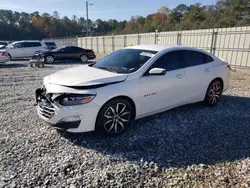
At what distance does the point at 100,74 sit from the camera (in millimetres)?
3506

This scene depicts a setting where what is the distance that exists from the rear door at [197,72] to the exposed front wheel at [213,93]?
182 mm

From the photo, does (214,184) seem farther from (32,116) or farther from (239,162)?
(32,116)

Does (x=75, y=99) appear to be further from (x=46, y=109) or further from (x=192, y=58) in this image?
(x=192, y=58)

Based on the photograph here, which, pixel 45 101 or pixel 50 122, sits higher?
pixel 45 101

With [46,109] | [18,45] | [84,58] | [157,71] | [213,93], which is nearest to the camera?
[46,109]

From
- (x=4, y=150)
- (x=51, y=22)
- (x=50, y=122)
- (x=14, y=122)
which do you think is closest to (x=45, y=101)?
(x=50, y=122)

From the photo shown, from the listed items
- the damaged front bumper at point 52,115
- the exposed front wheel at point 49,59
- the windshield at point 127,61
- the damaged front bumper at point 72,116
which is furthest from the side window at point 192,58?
the exposed front wheel at point 49,59

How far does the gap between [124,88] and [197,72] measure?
2.02 meters

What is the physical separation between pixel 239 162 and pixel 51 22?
91717 millimetres

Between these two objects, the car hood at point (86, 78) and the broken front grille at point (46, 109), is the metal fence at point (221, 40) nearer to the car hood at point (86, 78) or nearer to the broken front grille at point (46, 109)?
the car hood at point (86, 78)

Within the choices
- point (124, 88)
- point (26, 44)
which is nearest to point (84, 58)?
point (26, 44)

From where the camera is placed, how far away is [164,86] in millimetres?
3832

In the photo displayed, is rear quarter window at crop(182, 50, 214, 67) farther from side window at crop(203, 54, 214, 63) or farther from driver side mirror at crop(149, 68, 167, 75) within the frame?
driver side mirror at crop(149, 68, 167, 75)

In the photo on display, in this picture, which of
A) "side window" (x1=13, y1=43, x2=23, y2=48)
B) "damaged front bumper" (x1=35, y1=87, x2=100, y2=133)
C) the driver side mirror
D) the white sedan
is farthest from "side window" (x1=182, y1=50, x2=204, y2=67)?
"side window" (x1=13, y1=43, x2=23, y2=48)
